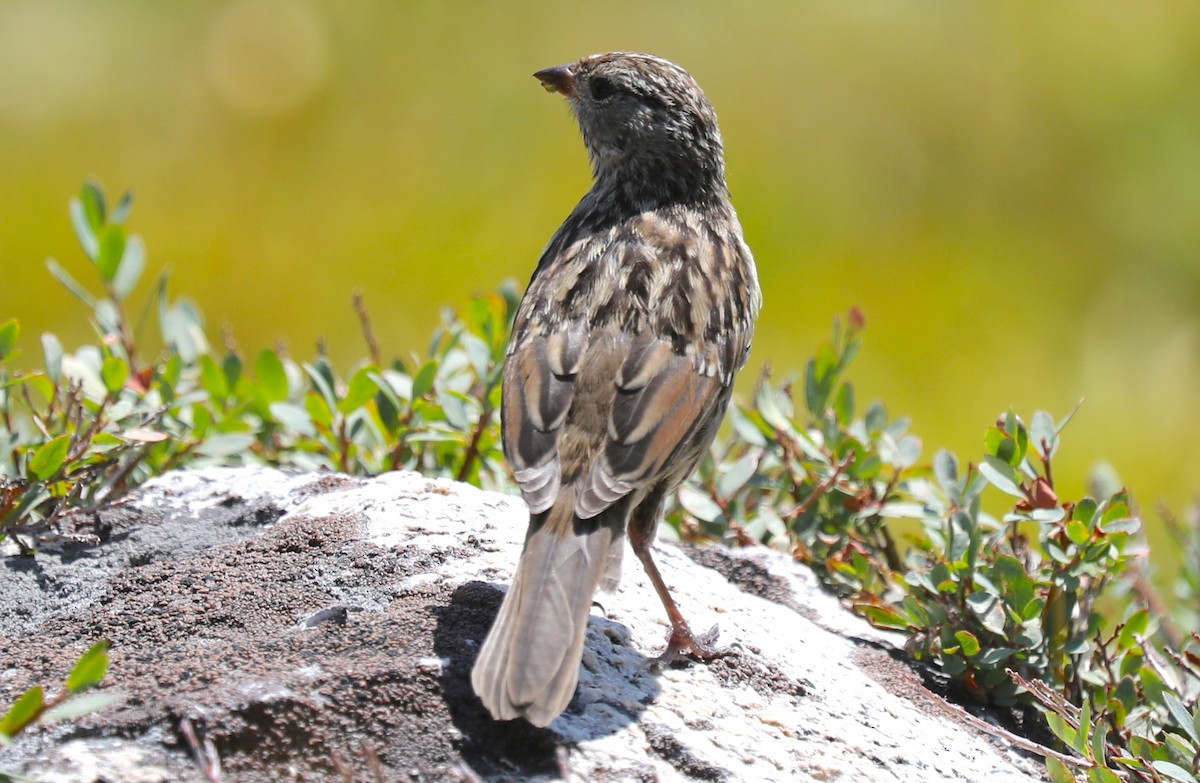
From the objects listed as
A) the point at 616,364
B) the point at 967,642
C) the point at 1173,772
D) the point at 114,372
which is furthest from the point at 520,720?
the point at 114,372

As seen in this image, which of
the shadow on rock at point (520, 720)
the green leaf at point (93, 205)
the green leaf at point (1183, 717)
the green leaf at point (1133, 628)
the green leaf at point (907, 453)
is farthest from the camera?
the green leaf at point (93, 205)

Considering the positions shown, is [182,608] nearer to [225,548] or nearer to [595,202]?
[225,548]

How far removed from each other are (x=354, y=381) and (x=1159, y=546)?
454 cm

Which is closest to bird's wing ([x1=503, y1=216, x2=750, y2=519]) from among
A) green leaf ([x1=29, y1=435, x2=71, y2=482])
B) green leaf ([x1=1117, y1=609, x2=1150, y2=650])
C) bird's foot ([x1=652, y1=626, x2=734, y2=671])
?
bird's foot ([x1=652, y1=626, x2=734, y2=671])

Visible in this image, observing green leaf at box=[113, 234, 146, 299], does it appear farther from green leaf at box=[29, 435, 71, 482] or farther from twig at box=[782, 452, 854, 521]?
twig at box=[782, 452, 854, 521]

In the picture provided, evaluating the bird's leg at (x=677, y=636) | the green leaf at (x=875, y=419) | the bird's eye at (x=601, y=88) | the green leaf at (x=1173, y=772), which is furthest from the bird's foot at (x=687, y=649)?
the bird's eye at (x=601, y=88)

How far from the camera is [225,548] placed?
11.7 ft

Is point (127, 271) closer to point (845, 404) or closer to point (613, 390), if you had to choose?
point (613, 390)

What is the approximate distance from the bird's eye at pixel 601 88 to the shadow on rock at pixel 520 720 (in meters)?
2.07

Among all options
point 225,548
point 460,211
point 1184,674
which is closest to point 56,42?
point 460,211

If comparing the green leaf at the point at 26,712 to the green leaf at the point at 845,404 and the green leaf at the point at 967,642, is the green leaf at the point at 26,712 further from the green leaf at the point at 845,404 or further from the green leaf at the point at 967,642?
the green leaf at the point at 845,404

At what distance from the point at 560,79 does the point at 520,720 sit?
2.71 meters

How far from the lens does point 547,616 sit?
2.93m

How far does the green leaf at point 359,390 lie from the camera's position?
421 centimetres
